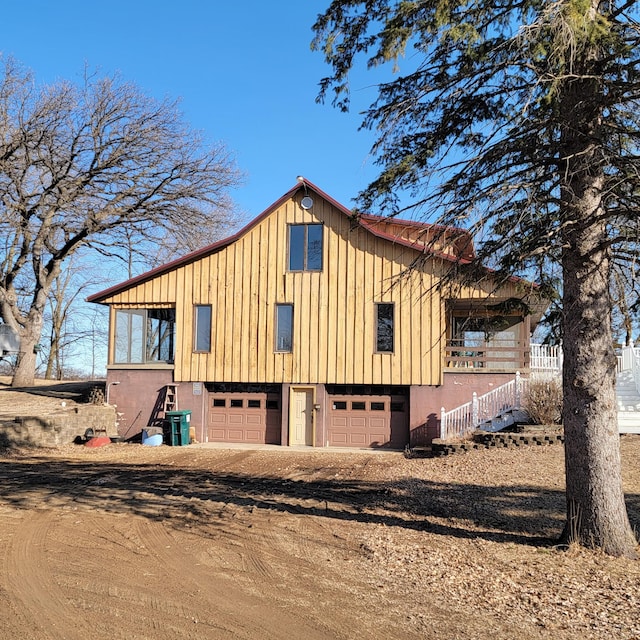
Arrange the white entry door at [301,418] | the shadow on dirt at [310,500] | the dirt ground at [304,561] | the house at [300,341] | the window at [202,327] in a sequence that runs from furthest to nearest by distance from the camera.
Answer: the window at [202,327]
the white entry door at [301,418]
the house at [300,341]
the shadow on dirt at [310,500]
the dirt ground at [304,561]

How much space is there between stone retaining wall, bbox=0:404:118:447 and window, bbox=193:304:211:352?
3691 millimetres

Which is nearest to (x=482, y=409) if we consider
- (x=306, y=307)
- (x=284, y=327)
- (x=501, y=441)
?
(x=501, y=441)

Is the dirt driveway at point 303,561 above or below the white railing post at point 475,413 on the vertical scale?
below

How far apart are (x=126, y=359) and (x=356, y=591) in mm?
17250

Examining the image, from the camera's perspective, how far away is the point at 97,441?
60.8 ft

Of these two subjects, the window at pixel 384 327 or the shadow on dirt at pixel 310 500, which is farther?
the window at pixel 384 327

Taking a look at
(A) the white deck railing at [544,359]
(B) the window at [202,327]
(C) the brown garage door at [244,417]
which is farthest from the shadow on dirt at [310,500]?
(A) the white deck railing at [544,359]

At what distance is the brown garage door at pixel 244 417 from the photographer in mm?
20047

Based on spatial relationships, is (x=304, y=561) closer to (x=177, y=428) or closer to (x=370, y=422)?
(x=370, y=422)

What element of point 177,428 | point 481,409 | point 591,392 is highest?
point 591,392

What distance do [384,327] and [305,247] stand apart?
380cm

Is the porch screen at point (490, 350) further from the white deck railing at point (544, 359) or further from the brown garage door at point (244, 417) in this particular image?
the brown garage door at point (244, 417)

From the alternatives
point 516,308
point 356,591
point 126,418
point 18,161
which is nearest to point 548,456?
point 516,308

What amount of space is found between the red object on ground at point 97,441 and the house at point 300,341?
168cm
